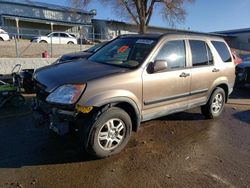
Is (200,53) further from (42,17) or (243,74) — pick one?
(42,17)

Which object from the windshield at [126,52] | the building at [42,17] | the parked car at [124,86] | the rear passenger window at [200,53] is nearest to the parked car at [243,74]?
the parked car at [124,86]

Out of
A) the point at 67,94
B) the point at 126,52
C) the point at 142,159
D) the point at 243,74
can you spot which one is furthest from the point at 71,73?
the point at 243,74

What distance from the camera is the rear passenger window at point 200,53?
5520 mm

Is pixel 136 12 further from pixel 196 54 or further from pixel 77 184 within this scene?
pixel 77 184

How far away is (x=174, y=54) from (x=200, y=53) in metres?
0.87

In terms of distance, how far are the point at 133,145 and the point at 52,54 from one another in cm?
1464

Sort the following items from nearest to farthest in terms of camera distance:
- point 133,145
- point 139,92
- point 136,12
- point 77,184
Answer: point 77,184
point 139,92
point 133,145
point 136,12

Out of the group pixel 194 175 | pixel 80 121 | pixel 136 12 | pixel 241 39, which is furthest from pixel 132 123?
pixel 241 39

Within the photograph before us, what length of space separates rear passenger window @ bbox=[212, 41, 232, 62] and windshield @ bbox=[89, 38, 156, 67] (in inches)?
77.7

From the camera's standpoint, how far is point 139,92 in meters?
4.43

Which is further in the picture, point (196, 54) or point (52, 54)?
point (52, 54)

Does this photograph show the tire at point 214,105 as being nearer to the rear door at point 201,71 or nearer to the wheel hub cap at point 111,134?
the rear door at point 201,71

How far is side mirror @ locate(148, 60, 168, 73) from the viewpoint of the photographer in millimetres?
4508

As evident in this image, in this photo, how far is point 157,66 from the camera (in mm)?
4504
